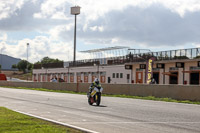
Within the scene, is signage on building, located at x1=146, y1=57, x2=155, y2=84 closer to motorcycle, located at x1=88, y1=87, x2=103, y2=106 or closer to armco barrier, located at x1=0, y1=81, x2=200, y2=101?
armco barrier, located at x1=0, y1=81, x2=200, y2=101

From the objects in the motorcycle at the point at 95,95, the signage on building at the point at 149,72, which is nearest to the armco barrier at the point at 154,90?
the motorcycle at the point at 95,95

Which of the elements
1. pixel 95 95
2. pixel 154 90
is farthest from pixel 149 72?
pixel 95 95

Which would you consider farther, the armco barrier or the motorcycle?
the armco barrier

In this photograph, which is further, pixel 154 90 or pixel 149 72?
pixel 149 72

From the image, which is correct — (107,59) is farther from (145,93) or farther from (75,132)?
(75,132)

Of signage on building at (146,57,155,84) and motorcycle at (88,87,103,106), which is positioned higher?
signage on building at (146,57,155,84)

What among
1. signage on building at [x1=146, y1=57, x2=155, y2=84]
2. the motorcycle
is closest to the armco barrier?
the motorcycle

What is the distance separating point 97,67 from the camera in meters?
68.4

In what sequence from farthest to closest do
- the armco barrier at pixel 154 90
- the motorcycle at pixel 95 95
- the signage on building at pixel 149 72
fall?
the signage on building at pixel 149 72, the armco barrier at pixel 154 90, the motorcycle at pixel 95 95

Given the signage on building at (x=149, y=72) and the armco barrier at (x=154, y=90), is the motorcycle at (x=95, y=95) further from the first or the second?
the signage on building at (x=149, y=72)

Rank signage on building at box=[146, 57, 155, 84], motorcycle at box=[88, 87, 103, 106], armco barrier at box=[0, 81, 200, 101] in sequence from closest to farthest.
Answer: motorcycle at box=[88, 87, 103, 106] < armco barrier at box=[0, 81, 200, 101] < signage on building at box=[146, 57, 155, 84]

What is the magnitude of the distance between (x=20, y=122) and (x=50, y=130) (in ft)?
6.39

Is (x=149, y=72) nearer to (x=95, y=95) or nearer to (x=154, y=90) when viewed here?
(x=154, y=90)

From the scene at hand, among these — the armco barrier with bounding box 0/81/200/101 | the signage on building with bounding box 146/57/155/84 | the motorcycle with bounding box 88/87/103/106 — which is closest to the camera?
the motorcycle with bounding box 88/87/103/106
